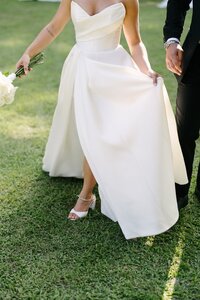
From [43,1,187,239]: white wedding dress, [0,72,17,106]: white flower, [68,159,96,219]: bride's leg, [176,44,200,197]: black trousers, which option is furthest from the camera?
[68,159,96,219]: bride's leg

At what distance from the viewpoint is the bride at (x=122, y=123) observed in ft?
9.39

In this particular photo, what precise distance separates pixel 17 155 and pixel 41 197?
30.1 inches

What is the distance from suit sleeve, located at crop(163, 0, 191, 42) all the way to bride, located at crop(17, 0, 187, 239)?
0.70 ft

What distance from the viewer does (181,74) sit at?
3.01 m

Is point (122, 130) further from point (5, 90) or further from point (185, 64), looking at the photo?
point (5, 90)

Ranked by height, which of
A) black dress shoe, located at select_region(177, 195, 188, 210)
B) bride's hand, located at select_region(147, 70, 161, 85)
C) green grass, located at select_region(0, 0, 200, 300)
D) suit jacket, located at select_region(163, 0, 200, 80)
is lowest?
black dress shoe, located at select_region(177, 195, 188, 210)

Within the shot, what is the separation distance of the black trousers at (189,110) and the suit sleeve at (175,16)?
218 mm

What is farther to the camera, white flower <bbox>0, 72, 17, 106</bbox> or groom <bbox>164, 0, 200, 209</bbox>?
groom <bbox>164, 0, 200, 209</bbox>

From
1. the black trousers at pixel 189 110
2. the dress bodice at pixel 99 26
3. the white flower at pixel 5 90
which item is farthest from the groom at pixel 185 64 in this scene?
the white flower at pixel 5 90

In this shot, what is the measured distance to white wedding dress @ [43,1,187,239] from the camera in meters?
2.86

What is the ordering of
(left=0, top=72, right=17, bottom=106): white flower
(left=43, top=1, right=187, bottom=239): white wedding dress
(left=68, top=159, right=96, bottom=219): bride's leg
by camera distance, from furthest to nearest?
(left=68, top=159, right=96, bottom=219): bride's leg < (left=43, top=1, right=187, bottom=239): white wedding dress < (left=0, top=72, right=17, bottom=106): white flower

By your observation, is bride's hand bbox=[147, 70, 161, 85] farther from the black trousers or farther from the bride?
the black trousers

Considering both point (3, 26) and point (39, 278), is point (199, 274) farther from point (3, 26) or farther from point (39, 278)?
point (3, 26)

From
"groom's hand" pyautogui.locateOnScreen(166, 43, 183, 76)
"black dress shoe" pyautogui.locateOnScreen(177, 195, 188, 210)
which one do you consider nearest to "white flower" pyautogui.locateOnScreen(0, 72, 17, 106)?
"groom's hand" pyautogui.locateOnScreen(166, 43, 183, 76)
